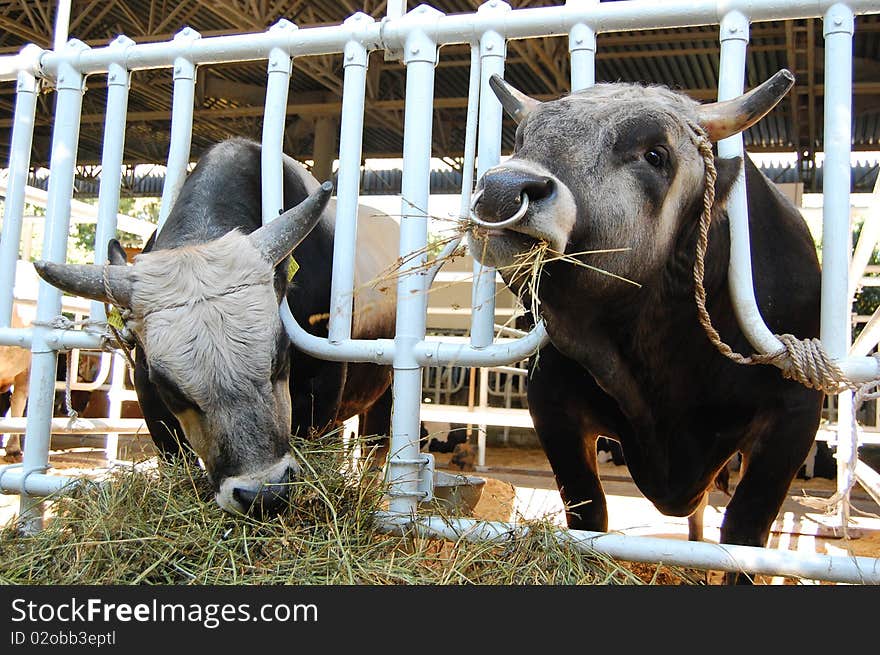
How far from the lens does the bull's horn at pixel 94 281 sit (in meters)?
2.75

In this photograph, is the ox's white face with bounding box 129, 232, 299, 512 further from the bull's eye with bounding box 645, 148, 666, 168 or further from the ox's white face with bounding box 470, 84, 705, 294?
the bull's eye with bounding box 645, 148, 666, 168

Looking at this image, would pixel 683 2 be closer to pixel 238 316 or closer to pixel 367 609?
pixel 238 316

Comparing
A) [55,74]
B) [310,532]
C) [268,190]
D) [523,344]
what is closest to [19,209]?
[55,74]

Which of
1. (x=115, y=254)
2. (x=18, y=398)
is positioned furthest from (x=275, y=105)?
(x=18, y=398)

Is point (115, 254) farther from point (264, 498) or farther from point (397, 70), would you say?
point (397, 70)

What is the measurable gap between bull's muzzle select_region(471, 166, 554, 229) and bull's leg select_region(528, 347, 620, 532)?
1.11 m

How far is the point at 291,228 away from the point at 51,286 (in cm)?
102

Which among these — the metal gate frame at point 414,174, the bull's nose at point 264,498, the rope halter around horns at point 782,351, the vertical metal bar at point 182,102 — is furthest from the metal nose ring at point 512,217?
the vertical metal bar at point 182,102

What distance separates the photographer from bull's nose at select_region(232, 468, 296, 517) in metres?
2.44

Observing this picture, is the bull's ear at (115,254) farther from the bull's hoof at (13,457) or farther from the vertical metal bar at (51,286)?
the bull's hoof at (13,457)

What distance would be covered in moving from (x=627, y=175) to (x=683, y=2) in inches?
24.3

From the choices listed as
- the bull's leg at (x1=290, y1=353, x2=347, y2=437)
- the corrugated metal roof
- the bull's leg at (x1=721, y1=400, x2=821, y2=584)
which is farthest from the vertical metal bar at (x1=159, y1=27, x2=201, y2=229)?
the corrugated metal roof

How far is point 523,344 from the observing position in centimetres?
253

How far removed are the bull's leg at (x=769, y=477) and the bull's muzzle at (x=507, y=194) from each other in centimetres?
126
